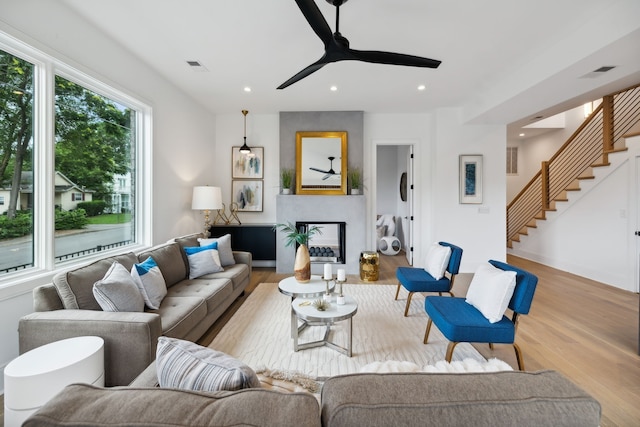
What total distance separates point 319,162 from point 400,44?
8.13 feet

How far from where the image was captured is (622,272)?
4.11 meters

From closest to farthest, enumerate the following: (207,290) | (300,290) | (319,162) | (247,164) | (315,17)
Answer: (315,17) → (300,290) → (207,290) → (319,162) → (247,164)

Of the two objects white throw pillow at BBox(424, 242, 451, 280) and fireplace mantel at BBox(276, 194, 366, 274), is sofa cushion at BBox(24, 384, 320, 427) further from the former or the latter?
fireplace mantel at BBox(276, 194, 366, 274)

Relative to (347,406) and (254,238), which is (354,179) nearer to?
(254,238)

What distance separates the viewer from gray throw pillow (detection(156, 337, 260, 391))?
31.7 inches

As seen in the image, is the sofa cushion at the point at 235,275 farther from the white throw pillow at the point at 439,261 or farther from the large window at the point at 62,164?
the white throw pillow at the point at 439,261

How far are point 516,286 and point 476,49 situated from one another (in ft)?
8.08

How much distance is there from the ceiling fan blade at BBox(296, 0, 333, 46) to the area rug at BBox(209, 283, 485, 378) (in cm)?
227

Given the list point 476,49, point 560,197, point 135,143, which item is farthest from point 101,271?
point 560,197

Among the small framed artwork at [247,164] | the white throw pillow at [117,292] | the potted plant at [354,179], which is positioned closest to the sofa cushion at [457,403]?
the white throw pillow at [117,292]

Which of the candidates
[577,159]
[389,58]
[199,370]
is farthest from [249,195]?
[577,159]

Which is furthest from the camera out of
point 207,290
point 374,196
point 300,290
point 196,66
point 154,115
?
point 374,196

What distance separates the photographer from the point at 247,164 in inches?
211

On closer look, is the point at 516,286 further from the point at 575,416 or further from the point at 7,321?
the point at 7,321
